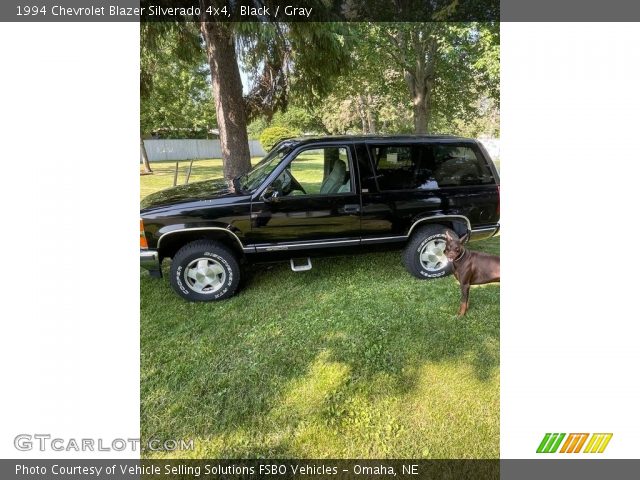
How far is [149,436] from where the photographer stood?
2.10 meters

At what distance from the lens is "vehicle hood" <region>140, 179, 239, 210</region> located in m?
3.26

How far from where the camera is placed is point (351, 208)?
3.50 meters

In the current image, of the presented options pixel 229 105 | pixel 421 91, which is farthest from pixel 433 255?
pixel 421 91

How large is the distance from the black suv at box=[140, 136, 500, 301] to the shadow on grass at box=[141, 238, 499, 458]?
17.2 inches

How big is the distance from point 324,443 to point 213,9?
4.39 metres

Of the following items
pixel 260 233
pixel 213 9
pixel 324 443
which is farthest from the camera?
pixel 213 9

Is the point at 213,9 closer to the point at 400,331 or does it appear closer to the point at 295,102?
the point at 295,102

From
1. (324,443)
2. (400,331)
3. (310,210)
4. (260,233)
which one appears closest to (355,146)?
(310,210)

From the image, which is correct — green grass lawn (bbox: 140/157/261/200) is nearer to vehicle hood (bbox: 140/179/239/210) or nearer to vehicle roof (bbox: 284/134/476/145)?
vehicle hood (bbox: 140/179/239/210)

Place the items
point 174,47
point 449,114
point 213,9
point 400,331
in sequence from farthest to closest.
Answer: point 449,114
point 174,47
point 213,9
point 400,331

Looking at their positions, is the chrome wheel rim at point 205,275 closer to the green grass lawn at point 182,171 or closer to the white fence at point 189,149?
the green grass lawn at point 182,171

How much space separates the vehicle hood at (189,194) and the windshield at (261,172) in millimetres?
169

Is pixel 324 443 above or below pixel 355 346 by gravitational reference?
below
